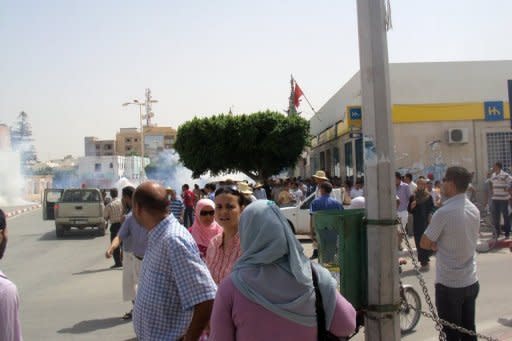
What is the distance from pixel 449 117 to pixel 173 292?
20177 millimetres

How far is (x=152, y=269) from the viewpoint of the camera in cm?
290

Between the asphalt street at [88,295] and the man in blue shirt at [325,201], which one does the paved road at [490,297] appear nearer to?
the asphalt street at [88,295]

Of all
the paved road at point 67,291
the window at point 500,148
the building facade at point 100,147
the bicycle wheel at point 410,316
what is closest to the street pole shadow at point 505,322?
the bicycle wheel at point 410,316

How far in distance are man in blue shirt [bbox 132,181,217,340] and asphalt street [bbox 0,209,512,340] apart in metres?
4.00

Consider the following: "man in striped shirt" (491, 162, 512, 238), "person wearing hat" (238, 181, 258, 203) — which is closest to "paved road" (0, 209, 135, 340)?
"person wearing hat" (238, 181, 258, 203)

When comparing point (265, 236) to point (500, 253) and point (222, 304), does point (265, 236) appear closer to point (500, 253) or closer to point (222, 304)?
point (222, 304)

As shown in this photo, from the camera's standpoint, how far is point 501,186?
13609 mm

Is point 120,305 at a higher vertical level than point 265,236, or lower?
lower

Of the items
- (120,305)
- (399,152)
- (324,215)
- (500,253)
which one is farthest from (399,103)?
(324,215)

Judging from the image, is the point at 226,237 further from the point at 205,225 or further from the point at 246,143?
the point at 246,143

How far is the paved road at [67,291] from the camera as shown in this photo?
7.30m

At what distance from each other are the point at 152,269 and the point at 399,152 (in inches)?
760

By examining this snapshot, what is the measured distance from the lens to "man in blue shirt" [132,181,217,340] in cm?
282

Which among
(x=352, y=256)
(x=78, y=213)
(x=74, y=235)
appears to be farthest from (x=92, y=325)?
(x=74, y=235)
